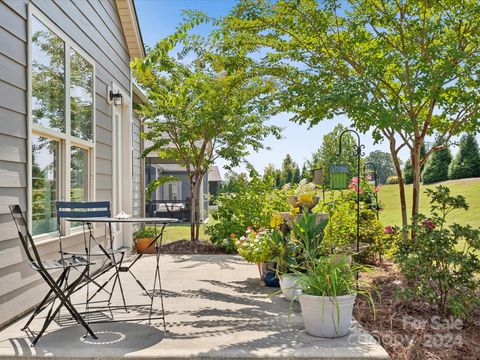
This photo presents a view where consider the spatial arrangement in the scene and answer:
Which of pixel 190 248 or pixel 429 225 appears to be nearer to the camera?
pixel 429 225

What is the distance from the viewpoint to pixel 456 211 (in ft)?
53.5

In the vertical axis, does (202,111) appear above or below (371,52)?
below

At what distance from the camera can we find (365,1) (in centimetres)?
558

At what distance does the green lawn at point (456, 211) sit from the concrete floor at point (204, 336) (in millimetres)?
10201

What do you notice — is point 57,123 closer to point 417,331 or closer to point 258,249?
point 258,249

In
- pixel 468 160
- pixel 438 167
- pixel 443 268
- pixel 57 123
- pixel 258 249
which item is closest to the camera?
pixel 443 268

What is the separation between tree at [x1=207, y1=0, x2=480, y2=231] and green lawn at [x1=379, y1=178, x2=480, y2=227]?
8223mm

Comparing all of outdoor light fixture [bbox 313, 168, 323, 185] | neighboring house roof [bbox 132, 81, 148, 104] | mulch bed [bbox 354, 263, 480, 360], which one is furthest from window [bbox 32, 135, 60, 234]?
neighboring house roof [bbox 132, 81, 148, 104]

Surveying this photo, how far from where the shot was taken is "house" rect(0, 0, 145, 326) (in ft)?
11.1

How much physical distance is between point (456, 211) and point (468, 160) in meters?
8.29

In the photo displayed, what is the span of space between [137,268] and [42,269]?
3311 mm

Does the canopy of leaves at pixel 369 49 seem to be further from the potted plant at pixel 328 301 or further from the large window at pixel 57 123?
the potted plant at pixel 328 301

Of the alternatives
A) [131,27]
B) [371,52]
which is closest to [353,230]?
[371,52]

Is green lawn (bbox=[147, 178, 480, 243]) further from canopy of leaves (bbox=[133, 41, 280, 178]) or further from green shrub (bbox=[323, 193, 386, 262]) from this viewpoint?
green shrub (bbox=[323, 193, 386, 262])
